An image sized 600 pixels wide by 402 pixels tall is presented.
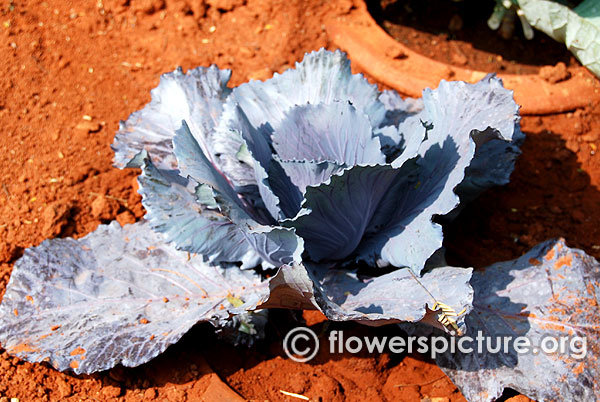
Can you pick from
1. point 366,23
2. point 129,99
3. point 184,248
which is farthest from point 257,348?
point 366,23

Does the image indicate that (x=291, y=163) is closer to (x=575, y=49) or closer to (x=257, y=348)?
(x=257, y=348)

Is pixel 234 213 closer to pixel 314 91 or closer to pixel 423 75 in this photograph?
pixel 314 91

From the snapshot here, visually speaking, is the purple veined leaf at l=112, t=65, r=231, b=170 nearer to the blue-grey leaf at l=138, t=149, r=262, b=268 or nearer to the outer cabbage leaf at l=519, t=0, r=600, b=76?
the blue-grey leaf at l=138, t=149, r=262, b=268

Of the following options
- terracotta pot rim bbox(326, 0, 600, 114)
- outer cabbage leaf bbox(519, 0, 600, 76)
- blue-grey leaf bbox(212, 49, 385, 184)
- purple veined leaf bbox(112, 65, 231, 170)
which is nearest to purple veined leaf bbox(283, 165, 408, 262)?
blue-grey leaf bbox(212, 49, 385, 184)

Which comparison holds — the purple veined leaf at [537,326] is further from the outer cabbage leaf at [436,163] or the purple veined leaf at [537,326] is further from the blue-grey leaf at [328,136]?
the blue-grey leaf at [328,136]

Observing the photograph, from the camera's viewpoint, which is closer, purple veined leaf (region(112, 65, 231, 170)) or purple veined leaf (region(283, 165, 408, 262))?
purple veined leaf (region(283, 165, 408, 262))

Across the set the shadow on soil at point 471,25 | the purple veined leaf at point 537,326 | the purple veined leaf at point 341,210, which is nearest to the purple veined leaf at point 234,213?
the purple veined leaf at point 341,210

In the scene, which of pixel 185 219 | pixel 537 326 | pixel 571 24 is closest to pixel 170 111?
pixel 185 219
